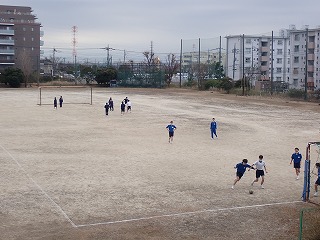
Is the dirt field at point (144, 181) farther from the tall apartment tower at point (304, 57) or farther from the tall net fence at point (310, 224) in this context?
the tall apartment tower at point (304, 57)

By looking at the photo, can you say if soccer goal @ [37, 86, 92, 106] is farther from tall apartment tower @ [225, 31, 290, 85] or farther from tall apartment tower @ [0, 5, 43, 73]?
tall apartment tower @ [0, 5, 43, 73]

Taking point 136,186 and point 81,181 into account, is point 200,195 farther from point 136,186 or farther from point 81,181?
point 81,181

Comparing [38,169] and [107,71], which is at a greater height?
[107,71]

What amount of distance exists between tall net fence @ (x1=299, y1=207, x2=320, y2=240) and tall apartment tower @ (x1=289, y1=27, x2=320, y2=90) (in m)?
50.5

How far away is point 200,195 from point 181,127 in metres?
14.8

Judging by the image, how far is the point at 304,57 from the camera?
214 ft

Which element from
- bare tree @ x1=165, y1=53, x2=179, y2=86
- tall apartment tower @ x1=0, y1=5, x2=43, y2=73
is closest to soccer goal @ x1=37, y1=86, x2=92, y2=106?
bare tree @ x1=165, y1=53, x2=179, y2=86

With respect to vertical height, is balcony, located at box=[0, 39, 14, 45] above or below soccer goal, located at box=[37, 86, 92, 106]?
above

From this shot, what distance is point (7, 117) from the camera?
3275 centimetres

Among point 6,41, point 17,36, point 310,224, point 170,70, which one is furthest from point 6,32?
point 310,224

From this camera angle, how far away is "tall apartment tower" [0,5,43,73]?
93.2 m

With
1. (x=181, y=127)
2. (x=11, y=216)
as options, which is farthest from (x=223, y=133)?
(x=11, y=216)

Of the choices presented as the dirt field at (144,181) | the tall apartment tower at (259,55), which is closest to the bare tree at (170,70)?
the tall apartment tower at (259,55)

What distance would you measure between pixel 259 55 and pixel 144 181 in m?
70.2
